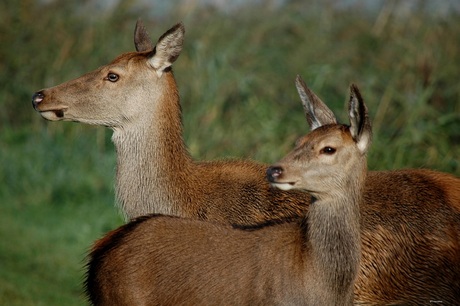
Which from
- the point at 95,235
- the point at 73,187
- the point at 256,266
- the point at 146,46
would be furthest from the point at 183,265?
the point at 73,187

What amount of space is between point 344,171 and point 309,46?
7849 millimetres

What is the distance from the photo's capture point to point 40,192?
43.1 ft

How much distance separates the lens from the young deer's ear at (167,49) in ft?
27.1

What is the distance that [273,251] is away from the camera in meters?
6.53

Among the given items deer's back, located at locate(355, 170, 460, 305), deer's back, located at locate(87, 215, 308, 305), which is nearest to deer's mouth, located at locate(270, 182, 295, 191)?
deer's back, located at locate(87, 215, 308, 305)

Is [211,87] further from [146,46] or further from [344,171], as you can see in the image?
[344,171]

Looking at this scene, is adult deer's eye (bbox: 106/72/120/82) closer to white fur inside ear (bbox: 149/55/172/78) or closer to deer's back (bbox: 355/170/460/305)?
white fur inside ear (bbox: 149/55/172/78)

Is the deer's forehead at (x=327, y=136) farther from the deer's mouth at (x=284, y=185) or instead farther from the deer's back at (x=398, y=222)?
the deer's back at (x=398, y=222)

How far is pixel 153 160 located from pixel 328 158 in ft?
6.66

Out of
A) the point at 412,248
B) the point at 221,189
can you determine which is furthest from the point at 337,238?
the point at 221,189

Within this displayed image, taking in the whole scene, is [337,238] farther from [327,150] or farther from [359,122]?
[359,122]

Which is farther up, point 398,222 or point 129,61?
point 129,61

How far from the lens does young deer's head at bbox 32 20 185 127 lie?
27.0 feet

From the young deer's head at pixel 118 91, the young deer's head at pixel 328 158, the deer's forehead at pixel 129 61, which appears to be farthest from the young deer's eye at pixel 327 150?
the deer's forehead at pixel 129 61
